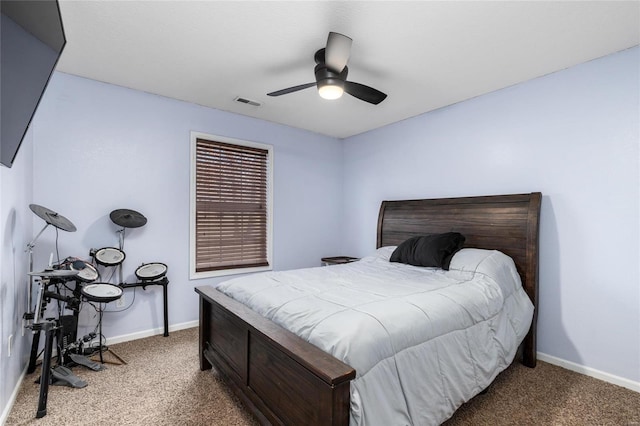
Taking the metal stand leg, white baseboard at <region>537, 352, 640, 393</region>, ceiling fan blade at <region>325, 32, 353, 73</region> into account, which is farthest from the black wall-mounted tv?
white baseboard at <region>537, 352, 640, 393</region>

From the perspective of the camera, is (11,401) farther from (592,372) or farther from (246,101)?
(592,372)

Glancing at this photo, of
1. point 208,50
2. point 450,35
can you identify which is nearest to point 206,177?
point 208,50

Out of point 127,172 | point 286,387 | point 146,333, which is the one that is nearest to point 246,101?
point 127,172

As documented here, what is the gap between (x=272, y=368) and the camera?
1665mm

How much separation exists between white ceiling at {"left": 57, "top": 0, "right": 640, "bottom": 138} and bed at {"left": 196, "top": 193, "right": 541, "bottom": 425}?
3.94 ft

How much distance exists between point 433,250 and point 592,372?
152 cm

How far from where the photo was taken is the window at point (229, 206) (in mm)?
3637

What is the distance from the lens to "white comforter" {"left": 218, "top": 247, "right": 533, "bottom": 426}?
1424 mm

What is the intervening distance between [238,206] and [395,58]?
248 cm

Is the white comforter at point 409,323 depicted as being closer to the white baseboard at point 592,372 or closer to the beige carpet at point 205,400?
the beige carpet at point 205,400

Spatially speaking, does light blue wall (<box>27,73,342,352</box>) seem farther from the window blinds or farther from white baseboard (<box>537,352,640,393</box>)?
white baseboard (<box>537,352,640,393</box>)

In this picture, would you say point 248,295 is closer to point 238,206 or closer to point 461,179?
point 238,206

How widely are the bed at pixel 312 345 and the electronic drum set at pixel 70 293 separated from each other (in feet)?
2.70

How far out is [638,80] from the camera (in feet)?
7.64
